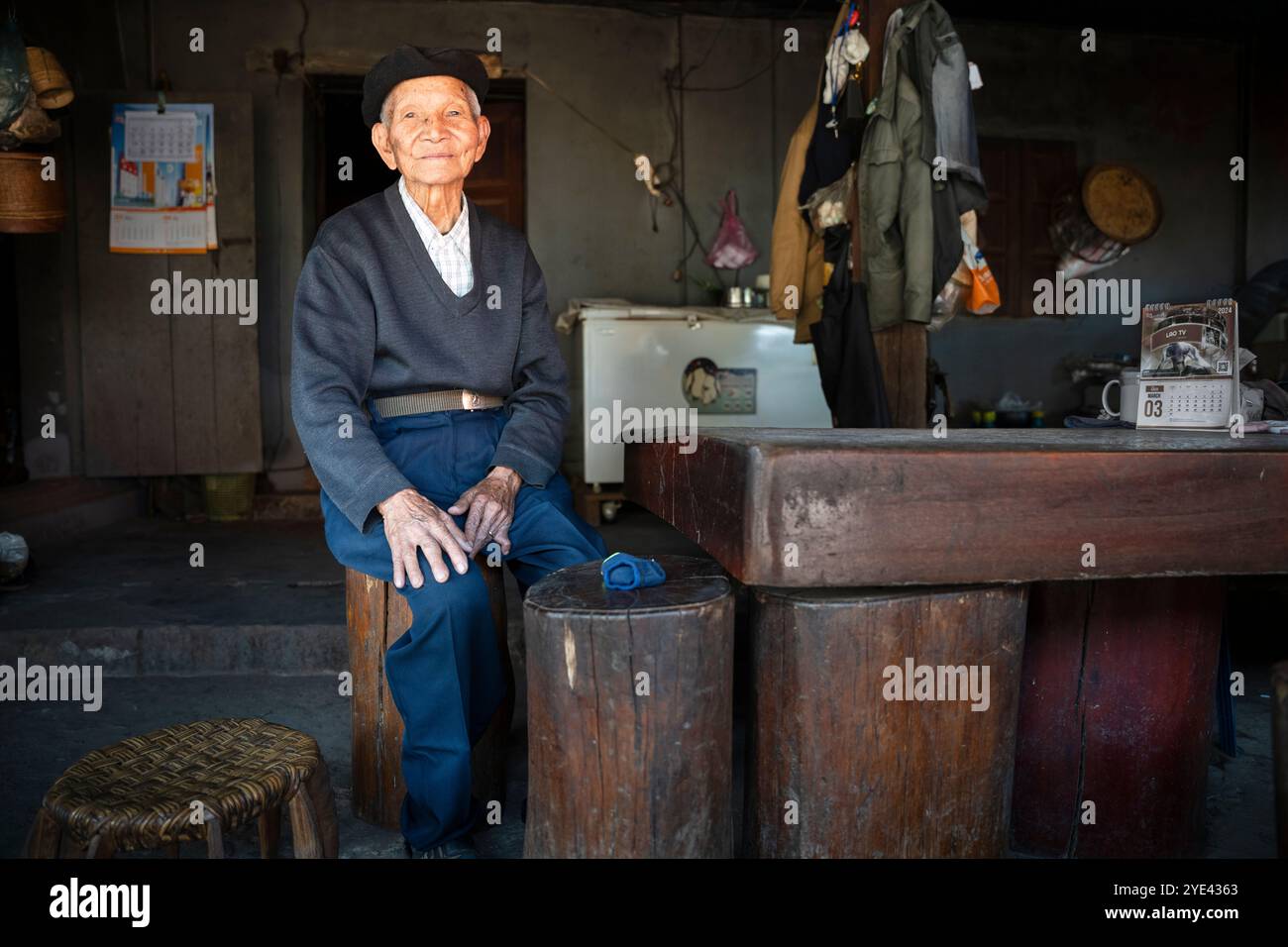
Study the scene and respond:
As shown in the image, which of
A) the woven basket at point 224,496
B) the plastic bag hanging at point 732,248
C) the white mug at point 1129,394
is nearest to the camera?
the white mug at point 1129,394


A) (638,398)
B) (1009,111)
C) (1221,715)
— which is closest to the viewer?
(1221,715)

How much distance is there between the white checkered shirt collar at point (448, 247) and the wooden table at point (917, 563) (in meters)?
0.76

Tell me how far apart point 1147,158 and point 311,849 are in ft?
22.8

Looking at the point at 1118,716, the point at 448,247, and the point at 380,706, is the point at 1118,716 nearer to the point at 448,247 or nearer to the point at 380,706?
the point at 380,706

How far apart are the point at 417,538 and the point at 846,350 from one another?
2.15 m

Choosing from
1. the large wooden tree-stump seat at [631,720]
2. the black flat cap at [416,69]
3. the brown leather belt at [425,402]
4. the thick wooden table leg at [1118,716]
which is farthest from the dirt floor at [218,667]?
the black flat cap at [416,69]

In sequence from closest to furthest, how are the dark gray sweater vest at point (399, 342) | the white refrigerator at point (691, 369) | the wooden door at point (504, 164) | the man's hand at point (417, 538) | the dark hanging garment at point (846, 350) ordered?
the man's hand at point (417, 538) → the dark gray sweater vest at point (399, 342) → the dark hanging garment at point (846, 350) → the white refrigerator at point (691, 369) → the wooden door at point (504, 164)

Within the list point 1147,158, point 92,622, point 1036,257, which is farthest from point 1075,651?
point 1147,158

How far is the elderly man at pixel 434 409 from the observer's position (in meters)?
1.90

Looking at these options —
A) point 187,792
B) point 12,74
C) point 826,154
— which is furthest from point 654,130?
point 187,792

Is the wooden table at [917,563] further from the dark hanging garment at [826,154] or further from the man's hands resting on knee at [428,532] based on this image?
the dark hanging garment at [826,154]
